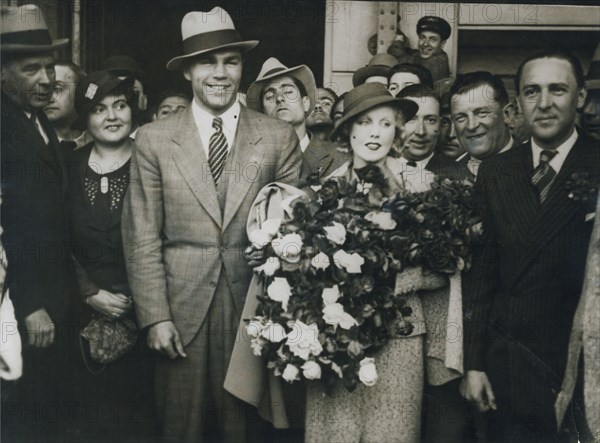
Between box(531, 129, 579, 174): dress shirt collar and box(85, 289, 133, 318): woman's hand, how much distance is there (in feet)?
10.1

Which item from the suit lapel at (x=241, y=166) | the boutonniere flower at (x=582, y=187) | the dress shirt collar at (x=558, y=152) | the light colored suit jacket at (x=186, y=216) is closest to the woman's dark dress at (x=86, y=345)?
the light colored suit jacket at (x=186, y=216)

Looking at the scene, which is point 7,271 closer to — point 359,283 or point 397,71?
point 359,283

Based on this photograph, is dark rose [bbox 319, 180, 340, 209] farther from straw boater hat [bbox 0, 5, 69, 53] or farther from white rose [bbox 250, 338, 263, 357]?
straw boater hat [bbox 0, 5, 69, 53]

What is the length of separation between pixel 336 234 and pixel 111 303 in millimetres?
1711

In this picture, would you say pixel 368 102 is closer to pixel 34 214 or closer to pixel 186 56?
pixel 186 56

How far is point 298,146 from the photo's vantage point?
6980mm

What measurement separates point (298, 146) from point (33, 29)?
2082 millimetres

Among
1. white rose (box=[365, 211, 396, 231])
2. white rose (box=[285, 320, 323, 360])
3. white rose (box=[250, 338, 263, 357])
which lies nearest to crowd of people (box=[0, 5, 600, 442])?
white rose (box=[250, 338, 263, 357])

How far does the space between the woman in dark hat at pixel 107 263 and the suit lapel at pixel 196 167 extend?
0.37 metres

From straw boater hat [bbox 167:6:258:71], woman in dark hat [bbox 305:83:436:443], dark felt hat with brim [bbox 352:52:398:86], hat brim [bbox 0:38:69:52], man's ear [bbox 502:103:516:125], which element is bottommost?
woman in dark hat [bbox 305:83:436:443]

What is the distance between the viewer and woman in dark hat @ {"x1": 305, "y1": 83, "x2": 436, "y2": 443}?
6.68 m

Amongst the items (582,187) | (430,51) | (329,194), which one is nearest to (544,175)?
(582,187)

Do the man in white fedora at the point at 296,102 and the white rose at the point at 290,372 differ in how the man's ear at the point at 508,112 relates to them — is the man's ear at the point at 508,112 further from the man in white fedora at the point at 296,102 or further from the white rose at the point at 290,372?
the white rose at the point at 290,372

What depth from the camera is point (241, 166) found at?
6.86 meters
